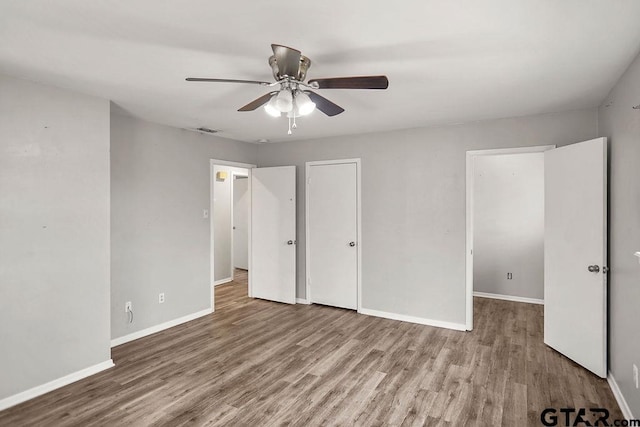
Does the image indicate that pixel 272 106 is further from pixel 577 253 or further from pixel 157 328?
pixel 157 328

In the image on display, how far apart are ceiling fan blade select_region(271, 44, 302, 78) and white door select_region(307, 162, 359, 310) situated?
2752 mm

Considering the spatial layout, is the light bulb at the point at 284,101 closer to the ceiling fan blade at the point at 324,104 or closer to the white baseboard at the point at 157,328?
the ceiling fan blade at the point at 324,104

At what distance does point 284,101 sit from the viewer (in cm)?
204

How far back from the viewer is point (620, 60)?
7.33ft

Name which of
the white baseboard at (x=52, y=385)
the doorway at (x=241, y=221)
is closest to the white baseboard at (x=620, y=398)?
the white baseboard at (x=52, y=385)

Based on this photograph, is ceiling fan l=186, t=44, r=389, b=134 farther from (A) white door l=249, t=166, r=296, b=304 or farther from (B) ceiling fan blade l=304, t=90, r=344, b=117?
(A) white door l=249, t=166, r=296, b=304

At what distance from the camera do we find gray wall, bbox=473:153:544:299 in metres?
5.15

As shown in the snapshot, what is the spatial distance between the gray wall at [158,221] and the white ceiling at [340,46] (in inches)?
33.5

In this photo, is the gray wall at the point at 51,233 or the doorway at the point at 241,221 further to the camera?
the doorway at the point at 241,221

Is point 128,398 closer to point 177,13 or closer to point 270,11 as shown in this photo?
point 177,13

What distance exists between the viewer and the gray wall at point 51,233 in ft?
8.29

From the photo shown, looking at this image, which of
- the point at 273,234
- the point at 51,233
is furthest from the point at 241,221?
the point at 51,233

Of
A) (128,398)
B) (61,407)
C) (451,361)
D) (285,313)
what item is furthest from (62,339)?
(451,361)

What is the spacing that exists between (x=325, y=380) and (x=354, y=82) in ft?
7.58
